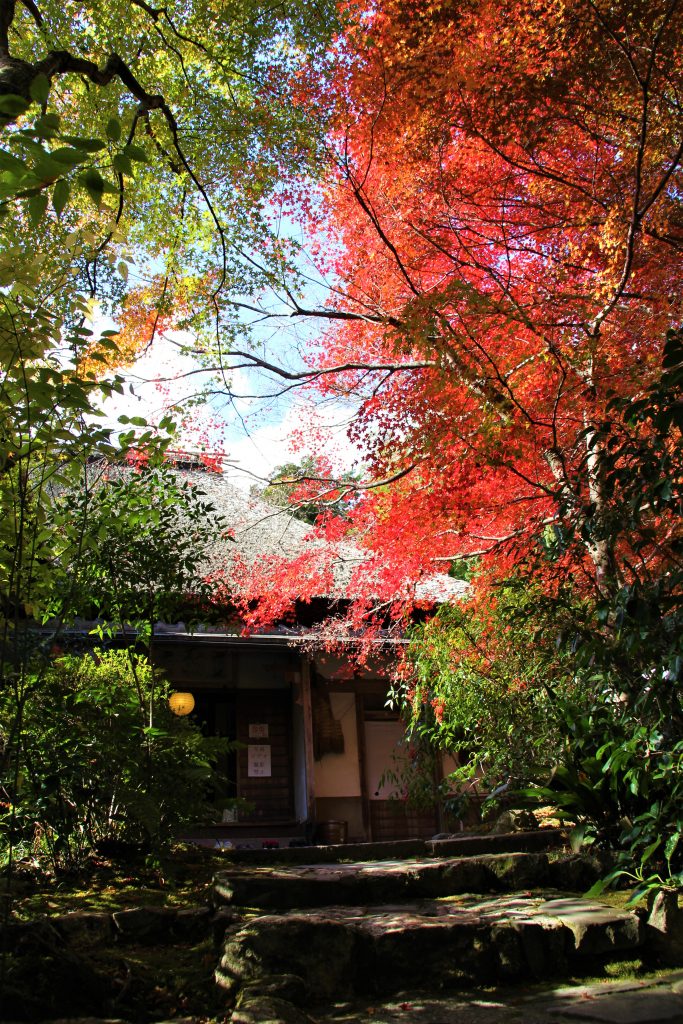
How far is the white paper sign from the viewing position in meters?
10.9

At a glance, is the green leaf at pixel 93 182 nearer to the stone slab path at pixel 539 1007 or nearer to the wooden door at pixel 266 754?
the stone slab path at pixel 539 1007

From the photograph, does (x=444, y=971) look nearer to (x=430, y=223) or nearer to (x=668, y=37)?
(x=430, y=223)

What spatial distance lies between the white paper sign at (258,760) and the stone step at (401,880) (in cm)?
560

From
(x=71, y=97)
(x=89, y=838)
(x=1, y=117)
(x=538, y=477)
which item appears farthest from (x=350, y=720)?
→ (x=1, y=117)

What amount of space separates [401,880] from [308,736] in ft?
18.3

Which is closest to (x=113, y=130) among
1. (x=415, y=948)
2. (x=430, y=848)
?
(x=415, y=948)

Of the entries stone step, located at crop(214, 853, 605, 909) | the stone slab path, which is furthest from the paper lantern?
the stone slab path

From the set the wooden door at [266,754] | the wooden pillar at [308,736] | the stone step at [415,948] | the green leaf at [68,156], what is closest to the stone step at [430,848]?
the stone step at [415,948]

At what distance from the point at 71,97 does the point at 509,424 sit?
5854mm

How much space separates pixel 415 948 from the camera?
383cm

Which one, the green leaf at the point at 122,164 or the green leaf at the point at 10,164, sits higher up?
the green leaf at the point at 122,164

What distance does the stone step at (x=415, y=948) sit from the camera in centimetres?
361

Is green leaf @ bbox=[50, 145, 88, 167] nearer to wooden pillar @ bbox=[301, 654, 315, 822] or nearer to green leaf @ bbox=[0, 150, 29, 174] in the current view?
green leaf @ bbox=[0, 150, 29, 174]

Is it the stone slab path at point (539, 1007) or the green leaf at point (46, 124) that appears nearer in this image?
the green leaf at point (46, 124)
